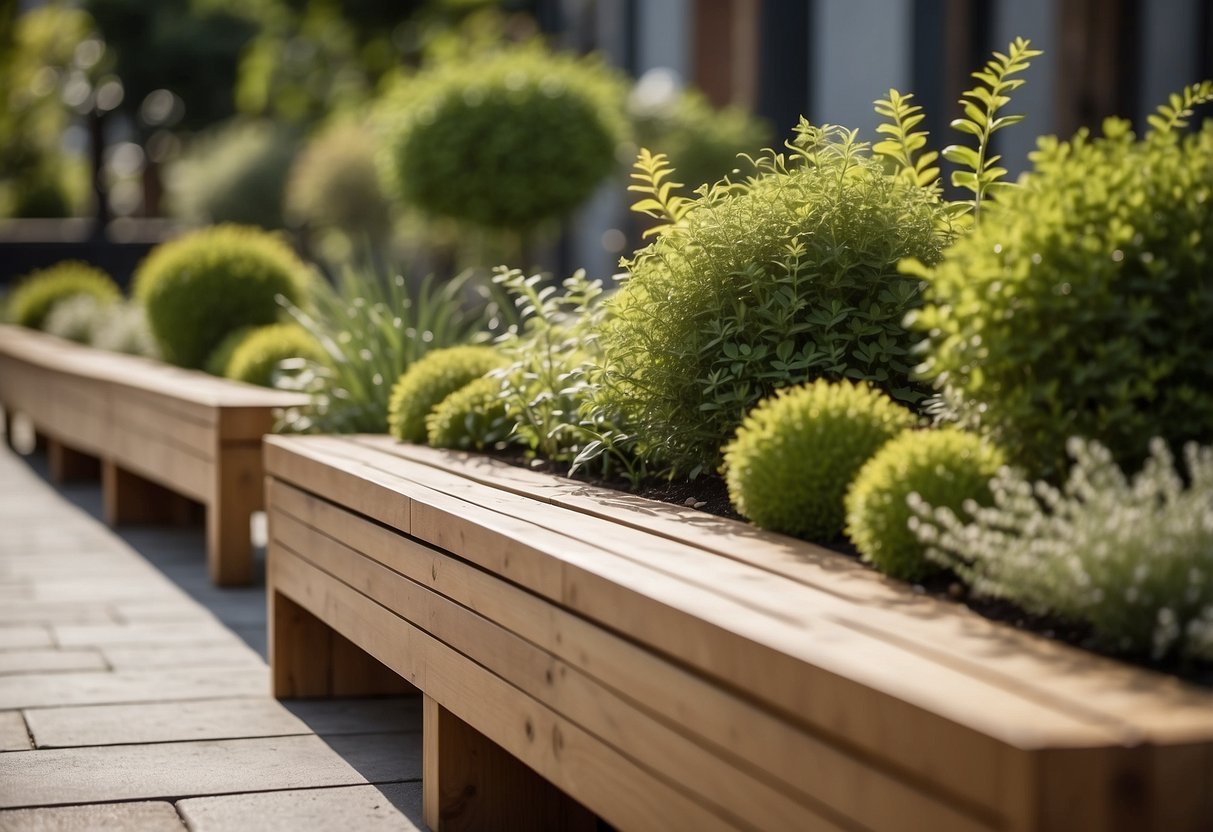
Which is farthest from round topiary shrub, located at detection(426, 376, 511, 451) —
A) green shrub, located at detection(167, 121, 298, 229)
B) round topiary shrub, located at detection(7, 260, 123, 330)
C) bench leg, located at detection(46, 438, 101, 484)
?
green shrub, located at detection(167, 121, 298, 229)

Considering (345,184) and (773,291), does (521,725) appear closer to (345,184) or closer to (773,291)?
(773,291)

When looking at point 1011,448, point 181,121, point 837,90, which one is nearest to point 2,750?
point 1011,448

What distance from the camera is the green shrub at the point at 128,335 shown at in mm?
7832

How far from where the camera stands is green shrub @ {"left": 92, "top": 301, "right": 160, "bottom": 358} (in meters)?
7.83

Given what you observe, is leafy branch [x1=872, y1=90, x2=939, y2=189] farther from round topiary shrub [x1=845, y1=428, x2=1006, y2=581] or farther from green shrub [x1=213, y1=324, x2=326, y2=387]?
green shrub [x1=213, y1=324, x2=326, y2=387]

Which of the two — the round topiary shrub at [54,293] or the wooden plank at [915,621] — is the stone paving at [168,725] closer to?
the wooden plank at [915,621]

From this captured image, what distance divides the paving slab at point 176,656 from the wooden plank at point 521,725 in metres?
0.71

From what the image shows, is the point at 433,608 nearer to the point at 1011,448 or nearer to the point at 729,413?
the point at 729,413

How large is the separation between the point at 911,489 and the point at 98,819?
1.62 meters

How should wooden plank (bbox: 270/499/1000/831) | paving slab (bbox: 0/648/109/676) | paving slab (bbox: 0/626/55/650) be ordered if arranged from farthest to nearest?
paving slab (bbox: 0/626/55/650)
paving slab (bbox: 0/648/109/676)
wooden plank (bbox: 270/499/1000/831)

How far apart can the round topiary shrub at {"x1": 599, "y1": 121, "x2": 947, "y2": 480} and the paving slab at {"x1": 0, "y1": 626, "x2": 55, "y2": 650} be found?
213cm

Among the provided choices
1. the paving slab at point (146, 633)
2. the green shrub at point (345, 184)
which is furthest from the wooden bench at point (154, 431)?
the green shrub at point (345, 184)

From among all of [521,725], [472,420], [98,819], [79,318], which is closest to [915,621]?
[521,725]

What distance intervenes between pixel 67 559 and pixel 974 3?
6.33 meters
